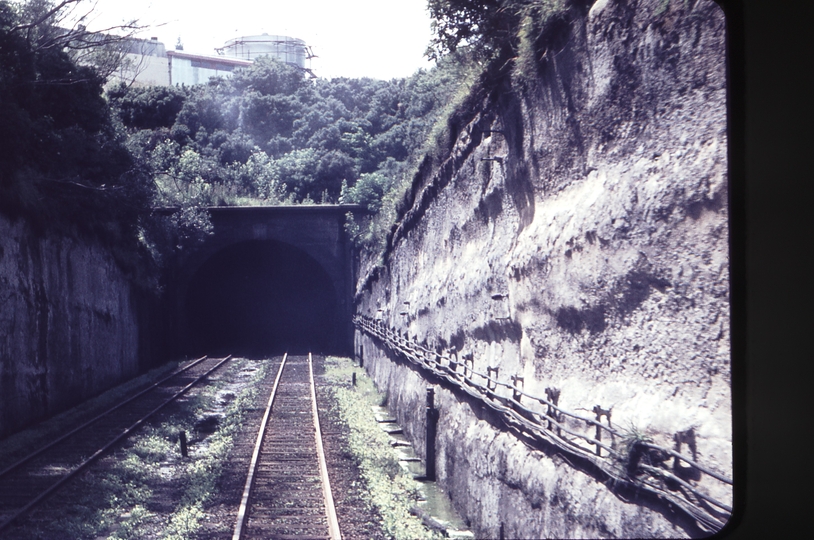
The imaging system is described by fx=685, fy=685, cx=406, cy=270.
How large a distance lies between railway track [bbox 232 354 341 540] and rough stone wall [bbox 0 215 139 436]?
4405mm

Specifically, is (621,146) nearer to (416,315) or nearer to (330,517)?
(330,517)

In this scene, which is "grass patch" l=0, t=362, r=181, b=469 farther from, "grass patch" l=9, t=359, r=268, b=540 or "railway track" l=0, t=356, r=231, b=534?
"grass patch" l=9, t=359, r=268, b=540

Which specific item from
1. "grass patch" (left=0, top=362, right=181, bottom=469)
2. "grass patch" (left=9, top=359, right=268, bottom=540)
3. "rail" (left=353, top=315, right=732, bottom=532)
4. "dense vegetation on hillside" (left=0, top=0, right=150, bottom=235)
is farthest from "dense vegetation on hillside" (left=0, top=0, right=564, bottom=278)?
"grass patch" (left=9, top=359, right=268, bottom=540)

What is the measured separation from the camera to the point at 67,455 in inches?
402

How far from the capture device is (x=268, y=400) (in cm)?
1544

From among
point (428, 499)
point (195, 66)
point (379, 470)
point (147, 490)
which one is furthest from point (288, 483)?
point (195, 66)

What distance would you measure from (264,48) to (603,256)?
7528 cm

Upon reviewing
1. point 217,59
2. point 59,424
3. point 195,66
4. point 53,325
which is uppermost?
point 217,59

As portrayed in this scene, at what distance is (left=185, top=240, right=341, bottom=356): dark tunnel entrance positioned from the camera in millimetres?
32438

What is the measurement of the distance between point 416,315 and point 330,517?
527cm

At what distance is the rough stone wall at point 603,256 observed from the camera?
3.33 meters

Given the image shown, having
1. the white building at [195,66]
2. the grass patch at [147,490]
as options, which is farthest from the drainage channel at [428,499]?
the white building at [195,66]

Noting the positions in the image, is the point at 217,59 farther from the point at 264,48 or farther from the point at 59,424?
the point at 59,424

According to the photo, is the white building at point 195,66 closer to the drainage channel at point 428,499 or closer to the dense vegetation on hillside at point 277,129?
the dense vegetation on hillside at point 277,129
